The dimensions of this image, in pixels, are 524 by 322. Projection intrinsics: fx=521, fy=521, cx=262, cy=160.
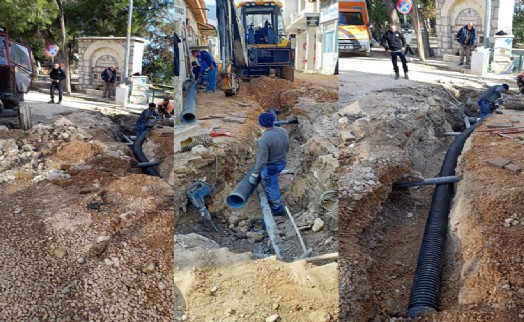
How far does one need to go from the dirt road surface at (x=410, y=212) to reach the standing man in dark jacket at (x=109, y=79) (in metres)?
5.42

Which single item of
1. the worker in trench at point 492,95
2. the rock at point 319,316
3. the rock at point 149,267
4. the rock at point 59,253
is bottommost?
the rock at point 149,267

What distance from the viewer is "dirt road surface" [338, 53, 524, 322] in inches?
155

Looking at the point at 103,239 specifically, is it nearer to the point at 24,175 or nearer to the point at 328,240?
the point at 328,240

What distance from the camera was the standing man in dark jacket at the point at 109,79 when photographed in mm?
12039

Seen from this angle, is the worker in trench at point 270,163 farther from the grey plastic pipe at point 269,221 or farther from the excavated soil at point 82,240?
the excavated soil at point 82,240

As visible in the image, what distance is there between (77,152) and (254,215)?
7.26 m

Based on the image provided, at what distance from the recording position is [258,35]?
3.75 m

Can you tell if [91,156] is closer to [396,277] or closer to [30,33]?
[30,33]

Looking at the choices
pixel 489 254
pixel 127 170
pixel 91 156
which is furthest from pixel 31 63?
pixel 489 254

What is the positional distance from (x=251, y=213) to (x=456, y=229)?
290 cm

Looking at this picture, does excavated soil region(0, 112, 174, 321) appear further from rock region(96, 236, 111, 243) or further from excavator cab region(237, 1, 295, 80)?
excavator cab region(237, 1, 295, 80)

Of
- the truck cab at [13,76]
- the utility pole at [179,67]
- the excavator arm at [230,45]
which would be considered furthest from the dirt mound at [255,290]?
the truck cab at [13,76]

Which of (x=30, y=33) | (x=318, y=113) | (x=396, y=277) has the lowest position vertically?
(x=396, y=277)

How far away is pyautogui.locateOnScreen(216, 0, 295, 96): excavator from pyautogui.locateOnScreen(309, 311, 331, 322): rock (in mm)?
1579
